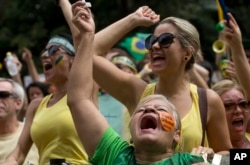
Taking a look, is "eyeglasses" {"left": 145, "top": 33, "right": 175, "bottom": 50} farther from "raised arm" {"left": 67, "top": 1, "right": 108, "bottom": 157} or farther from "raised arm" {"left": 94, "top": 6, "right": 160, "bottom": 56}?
"raised arm" {"left": 67, "top": 1, "right": 108, "bottom": 157}

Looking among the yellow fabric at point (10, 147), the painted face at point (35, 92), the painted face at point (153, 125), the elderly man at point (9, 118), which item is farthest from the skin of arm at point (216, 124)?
the painted face at point (35, 92)

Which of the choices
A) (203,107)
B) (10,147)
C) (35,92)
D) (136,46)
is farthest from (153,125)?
(136,46)

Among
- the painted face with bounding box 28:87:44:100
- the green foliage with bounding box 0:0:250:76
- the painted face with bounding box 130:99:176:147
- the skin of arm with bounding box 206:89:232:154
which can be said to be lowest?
the painted face with bounding box 130:99:176:147

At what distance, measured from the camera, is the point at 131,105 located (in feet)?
20.4

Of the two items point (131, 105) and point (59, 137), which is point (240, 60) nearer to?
point (131, 105)

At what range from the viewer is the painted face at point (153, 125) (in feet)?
16.8

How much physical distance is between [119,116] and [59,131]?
1.44 m

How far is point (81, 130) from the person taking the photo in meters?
5.35

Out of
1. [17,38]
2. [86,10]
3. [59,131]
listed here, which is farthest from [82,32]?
[17,38]

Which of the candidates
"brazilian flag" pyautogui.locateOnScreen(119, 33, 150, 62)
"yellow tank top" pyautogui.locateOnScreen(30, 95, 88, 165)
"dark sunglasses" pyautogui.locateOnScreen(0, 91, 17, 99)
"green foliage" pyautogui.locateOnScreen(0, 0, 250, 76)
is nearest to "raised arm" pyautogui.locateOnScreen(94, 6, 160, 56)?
"yellow tank top" pyautogui.locateOnScreen(30, 95, 88, 165)

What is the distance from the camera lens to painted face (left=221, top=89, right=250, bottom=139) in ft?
22.7

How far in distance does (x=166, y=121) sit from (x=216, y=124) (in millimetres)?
953

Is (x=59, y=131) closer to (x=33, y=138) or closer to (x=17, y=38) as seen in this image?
(x=33, y=138)

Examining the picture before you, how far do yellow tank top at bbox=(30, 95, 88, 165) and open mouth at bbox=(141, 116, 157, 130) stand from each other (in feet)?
5.88
